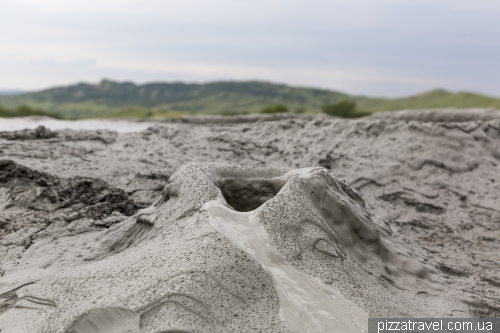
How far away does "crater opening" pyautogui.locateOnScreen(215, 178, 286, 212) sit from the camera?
110 inches

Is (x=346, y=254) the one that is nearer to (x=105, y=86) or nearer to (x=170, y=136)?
(x=170, y=136)

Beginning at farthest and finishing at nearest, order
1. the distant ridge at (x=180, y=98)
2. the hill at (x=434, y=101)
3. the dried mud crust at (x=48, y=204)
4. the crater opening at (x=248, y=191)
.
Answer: the distant ridge at (x=180, y=98), the hill at (x=434, y=101), the dried mud crust at (x=48, y=204), the crater opening at (x=248, y=191)

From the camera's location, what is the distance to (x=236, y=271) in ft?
6.31

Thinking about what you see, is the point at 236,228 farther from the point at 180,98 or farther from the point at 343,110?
the point at 180,98

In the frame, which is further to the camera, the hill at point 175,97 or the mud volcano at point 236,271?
the hill at point 175,97

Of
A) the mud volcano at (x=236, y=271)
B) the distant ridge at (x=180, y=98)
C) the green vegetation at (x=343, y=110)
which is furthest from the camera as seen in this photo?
the distant ridge at (x=180, y=98)

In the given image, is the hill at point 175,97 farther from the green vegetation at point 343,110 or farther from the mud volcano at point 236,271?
the mud volcano at point 236,271

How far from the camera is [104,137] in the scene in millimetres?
5133

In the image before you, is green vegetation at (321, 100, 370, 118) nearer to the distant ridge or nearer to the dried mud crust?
the dried mud crust

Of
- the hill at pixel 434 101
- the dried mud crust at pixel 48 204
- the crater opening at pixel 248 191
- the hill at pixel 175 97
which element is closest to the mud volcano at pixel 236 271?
the crater opening at pixel 248 191

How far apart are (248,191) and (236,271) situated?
95 centimetres

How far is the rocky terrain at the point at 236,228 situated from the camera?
6.20 feet

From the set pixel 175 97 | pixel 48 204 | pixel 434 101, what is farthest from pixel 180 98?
pixel 48 204

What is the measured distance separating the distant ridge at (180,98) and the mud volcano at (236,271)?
4377cm
